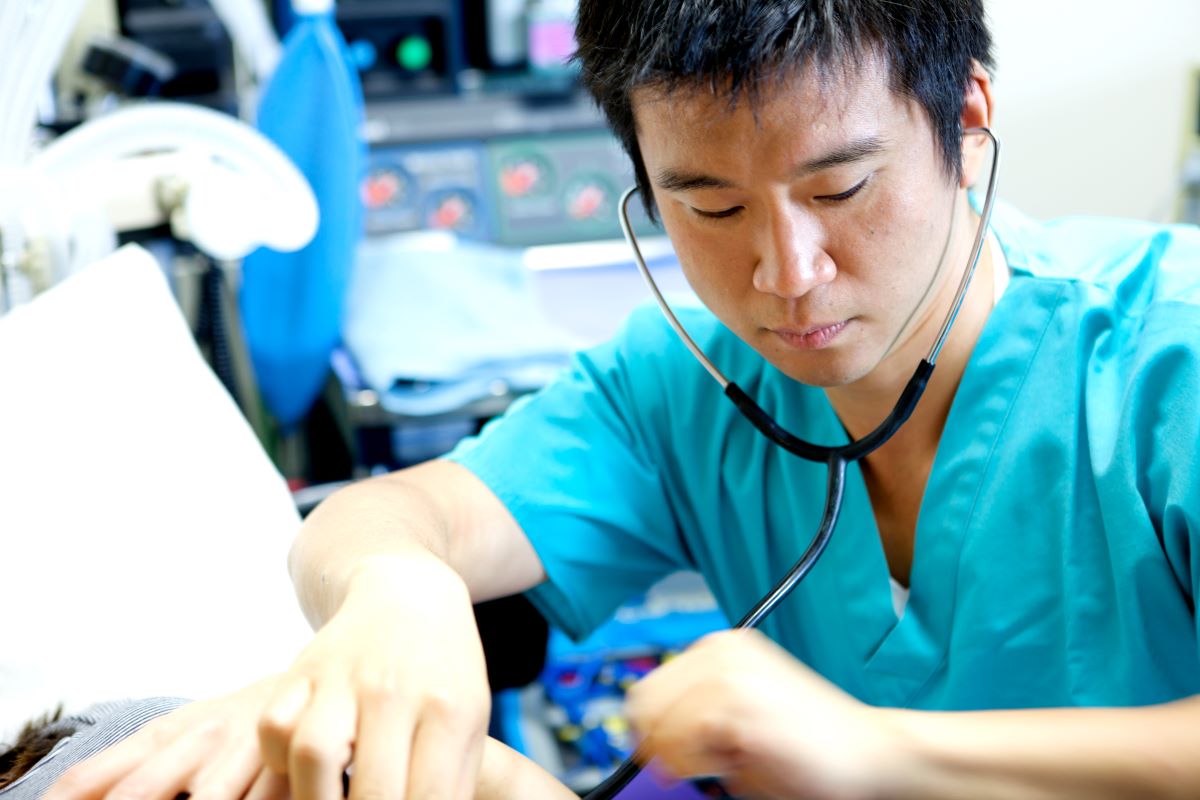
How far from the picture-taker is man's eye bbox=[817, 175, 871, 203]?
2.65ft

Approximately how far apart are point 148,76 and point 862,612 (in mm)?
1541

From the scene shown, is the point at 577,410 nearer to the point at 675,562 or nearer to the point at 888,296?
the point at 675,562

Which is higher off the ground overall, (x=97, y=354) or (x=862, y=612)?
(x=97, y=354)

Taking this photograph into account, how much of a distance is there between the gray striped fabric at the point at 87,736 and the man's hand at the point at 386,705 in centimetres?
17

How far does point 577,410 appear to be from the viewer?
1.15 metres

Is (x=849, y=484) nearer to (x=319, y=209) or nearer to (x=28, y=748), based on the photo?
(x=28, y=748)

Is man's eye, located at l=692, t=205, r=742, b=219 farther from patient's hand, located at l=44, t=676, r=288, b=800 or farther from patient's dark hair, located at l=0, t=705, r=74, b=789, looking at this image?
patient's dark hair, located at l=0, t=705, r=74, b=789

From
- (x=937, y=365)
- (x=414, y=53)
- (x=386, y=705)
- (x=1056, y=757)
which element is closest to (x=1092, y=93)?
(x=414, y=53)

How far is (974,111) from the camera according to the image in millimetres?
914

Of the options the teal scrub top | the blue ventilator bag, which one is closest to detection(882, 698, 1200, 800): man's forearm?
the teal scrub top

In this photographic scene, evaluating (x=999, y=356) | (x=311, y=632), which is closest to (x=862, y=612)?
(x=999, y=356)

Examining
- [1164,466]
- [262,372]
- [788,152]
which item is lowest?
[262,372]

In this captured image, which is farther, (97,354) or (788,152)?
(97,354)

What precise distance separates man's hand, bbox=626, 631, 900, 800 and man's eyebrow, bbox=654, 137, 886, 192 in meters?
0.32
